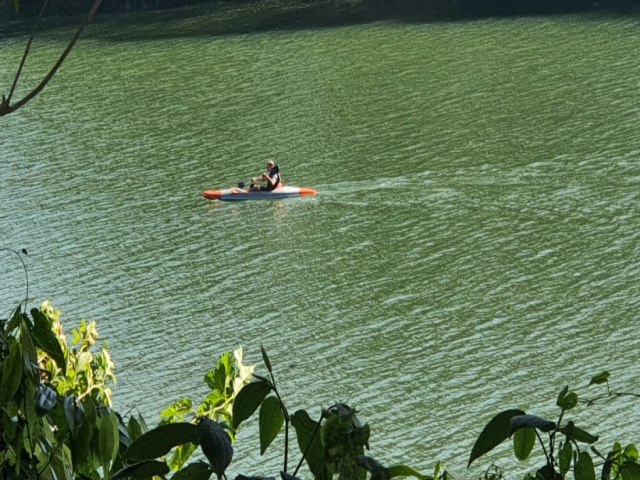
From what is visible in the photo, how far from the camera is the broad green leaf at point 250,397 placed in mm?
1313

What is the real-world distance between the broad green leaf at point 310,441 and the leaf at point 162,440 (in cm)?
11

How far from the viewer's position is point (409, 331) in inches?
589

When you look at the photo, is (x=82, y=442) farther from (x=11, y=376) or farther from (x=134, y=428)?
(x=134, y=428)

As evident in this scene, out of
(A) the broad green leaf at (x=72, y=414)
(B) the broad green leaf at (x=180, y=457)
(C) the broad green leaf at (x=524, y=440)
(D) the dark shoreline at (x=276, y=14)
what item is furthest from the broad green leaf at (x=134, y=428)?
(D) the dark shoreline at (x=276, y=14)

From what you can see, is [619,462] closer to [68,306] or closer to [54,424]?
[54,424]

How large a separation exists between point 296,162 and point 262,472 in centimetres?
1235

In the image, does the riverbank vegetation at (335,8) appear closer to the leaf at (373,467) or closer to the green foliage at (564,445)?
the green foliage at (564,445)

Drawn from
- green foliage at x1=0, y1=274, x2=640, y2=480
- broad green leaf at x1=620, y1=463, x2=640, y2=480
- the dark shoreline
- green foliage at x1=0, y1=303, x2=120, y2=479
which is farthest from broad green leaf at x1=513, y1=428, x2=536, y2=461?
the dark shoreline

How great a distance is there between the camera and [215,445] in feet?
4.10

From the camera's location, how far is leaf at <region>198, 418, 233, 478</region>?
1.23 metres

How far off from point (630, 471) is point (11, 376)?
74 cm

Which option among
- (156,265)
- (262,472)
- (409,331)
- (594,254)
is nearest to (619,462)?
(262,472)

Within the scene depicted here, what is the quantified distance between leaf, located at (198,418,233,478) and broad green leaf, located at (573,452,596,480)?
1.15ft

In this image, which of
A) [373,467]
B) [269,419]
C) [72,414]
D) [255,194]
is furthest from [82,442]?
[255,194]
